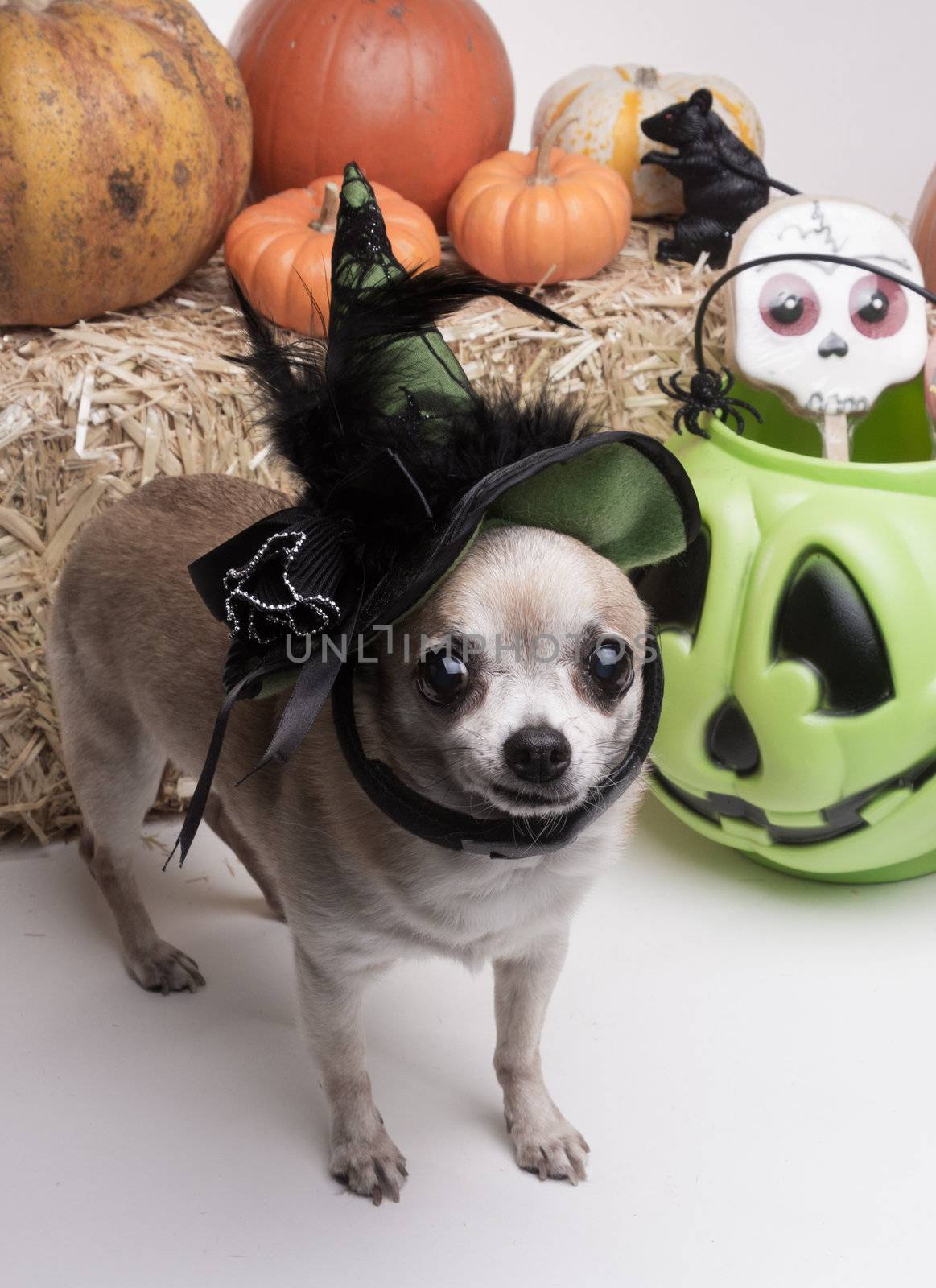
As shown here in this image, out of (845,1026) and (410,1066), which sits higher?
(845,1026)

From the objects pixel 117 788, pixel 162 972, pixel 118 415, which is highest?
pixel 118 415

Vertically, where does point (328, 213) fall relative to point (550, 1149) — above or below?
above

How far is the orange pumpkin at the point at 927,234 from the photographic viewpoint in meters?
3.05

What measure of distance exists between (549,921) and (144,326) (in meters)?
1.53

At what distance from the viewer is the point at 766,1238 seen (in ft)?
5.69

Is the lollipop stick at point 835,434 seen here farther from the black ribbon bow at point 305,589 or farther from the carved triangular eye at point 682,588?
A: the black ribbon bow at point 305,589

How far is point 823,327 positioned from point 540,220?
74cm

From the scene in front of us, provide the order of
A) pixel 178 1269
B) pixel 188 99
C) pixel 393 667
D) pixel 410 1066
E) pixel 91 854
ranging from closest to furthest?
pixel 393 667
pixel 178 1269
pixel 410 1066
pixel 91 854
pixel 188 99

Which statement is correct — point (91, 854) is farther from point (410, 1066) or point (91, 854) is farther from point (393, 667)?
point (393, 667)

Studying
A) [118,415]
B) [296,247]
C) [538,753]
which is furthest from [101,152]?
[538,753]

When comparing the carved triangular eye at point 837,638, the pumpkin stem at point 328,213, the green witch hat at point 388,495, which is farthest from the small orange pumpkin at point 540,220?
the green witch hat at point 388,495

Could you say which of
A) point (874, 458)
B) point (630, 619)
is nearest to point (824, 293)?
point (874, 458)

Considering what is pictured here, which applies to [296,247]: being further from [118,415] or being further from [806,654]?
[806,654]

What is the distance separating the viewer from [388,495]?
54.2 inches
